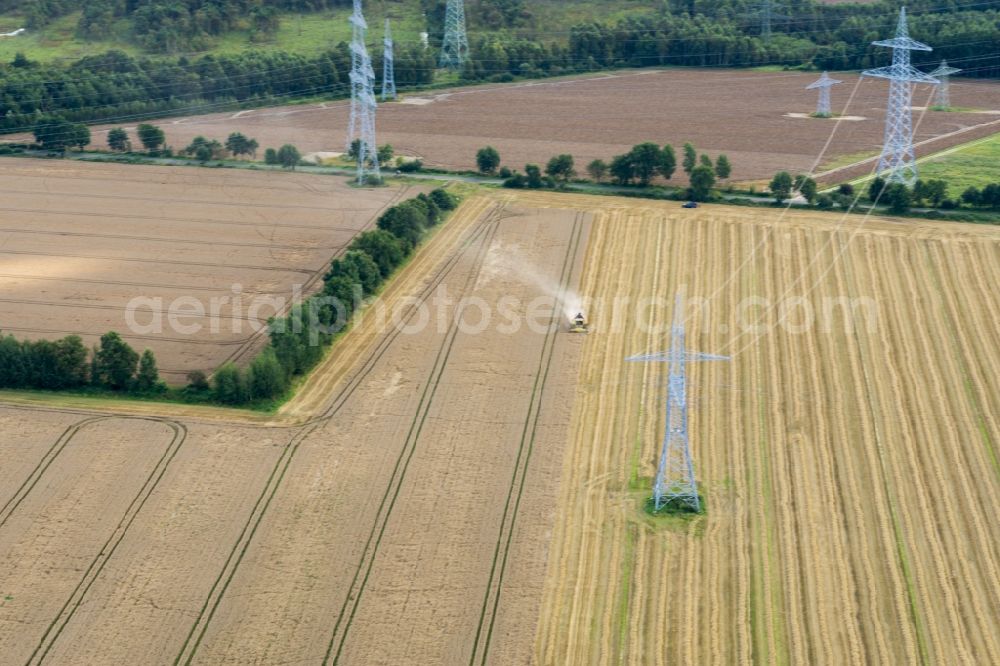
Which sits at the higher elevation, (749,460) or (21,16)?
(21,16)

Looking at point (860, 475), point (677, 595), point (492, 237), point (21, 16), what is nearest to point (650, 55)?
point (492, 237)

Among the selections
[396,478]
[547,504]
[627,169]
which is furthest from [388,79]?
[547,504]

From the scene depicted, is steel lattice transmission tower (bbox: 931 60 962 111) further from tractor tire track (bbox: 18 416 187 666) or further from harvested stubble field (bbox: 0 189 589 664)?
tractor tire track (bbox: 18 416 187 666)

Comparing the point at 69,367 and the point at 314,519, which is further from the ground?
the point at 69,367

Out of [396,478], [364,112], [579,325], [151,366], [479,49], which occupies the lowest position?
[396,478]

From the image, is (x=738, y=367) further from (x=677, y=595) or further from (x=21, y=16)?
(x=21, y=16)

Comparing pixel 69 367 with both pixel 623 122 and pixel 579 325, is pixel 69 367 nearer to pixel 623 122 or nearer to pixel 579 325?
pixel 579 325

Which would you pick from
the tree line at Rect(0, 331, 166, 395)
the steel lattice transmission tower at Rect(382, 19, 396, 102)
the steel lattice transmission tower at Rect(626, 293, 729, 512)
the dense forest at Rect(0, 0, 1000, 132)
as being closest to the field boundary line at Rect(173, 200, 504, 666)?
the tree line at Rect(0, 331, 166, 395)
